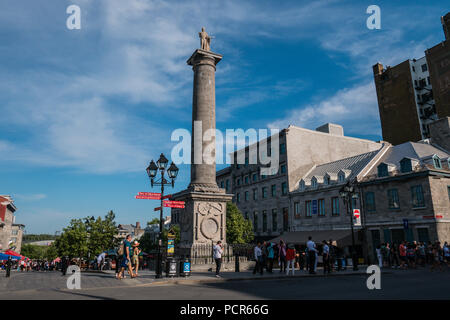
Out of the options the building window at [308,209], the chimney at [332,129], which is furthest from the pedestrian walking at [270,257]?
the chimney at [332,129]

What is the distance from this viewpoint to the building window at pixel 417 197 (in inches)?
1025

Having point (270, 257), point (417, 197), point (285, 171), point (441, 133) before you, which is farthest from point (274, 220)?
point (270, 257)

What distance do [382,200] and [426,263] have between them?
616 centimetres

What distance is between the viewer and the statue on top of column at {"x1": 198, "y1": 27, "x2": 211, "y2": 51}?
23.0 metres

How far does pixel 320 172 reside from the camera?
39844 millimetres

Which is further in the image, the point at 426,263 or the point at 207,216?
the point at 426,263

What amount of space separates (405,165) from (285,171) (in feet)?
50.7

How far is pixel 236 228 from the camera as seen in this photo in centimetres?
3959

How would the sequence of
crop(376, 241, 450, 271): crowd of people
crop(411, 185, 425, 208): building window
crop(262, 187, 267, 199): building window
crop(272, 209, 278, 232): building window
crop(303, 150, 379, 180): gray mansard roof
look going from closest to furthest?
crop(376, 241, 450, 271): crowd of people → crop(411, 185, 425, 208): building window → crop(303, 150, 379, 180): gray mansard roof → crop(272, 209, 278, 232): building window → crop(262, 187, 267, 199): building window

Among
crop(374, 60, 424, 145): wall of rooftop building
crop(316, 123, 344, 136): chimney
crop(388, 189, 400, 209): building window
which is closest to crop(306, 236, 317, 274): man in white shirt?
crop(388, 189, 400, 209): building window

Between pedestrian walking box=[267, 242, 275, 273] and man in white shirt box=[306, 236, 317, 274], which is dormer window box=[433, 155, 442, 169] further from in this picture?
pedestrian walking box=[267, 242, 275, 273]

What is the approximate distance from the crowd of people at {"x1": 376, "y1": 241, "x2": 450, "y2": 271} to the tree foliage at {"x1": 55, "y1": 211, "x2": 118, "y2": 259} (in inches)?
1071
